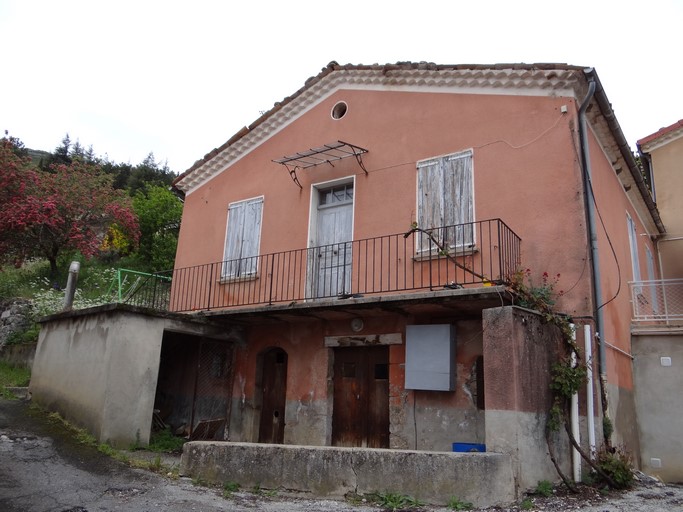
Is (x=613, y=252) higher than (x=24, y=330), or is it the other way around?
(x=613, y=252)

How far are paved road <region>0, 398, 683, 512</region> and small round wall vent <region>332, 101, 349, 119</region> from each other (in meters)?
7.53

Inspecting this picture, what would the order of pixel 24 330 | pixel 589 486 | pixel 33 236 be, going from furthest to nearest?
pixel 33 236
pixel 24 330
pixel 589 486

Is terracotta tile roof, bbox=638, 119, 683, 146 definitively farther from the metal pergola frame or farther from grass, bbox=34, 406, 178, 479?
grass, bbox=34, 406, 178, 479

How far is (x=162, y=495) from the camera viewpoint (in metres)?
6.73

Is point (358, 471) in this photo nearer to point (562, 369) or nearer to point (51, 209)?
point (562, 369)

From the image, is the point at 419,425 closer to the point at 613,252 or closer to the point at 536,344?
the point at 536,344

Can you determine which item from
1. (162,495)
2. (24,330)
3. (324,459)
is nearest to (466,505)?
(324,459)

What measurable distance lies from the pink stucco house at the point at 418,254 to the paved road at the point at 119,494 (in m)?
0.98

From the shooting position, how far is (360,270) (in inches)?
407

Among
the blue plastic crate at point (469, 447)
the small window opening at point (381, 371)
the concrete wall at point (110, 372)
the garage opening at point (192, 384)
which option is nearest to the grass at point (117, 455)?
the concrete wall at point (110, 372)

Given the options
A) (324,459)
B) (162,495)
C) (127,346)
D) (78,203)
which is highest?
(78,203)

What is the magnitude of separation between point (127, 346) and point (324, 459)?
15.1 feet

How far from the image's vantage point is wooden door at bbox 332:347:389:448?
9.70m

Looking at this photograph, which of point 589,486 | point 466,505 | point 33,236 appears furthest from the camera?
point 33,236
